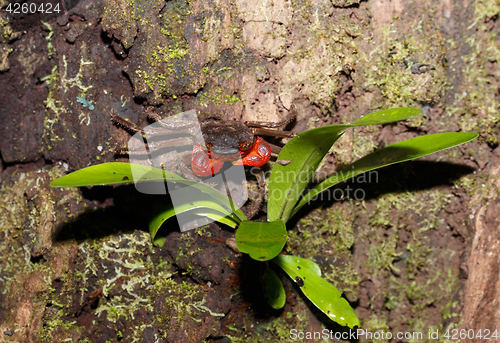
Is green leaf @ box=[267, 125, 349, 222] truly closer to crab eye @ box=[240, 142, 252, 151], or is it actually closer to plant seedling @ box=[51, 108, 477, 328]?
plant seedling @ box=[51, 108, 477, 328]

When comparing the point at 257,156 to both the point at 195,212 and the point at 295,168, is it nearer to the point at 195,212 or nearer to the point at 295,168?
the point at 295,168

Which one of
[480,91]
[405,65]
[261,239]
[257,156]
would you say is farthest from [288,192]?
[480,91]

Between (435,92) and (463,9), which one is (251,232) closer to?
(435,92)

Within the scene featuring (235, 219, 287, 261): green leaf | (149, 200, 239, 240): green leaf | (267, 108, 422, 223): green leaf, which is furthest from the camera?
(149, 200, 239, 240): green leaf

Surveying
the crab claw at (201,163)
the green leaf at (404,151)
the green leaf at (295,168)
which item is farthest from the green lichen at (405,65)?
the crab claw at (201,163)

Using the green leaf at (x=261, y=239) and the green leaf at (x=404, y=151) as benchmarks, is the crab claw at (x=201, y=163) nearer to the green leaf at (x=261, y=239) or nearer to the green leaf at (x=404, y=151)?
the green leaf at (x=261, y=239)

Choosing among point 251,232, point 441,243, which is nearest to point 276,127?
point 251,232

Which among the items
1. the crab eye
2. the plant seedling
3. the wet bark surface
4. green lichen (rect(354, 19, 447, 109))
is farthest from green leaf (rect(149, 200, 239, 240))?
green lichen (rect(354, 19, 447, 109))
